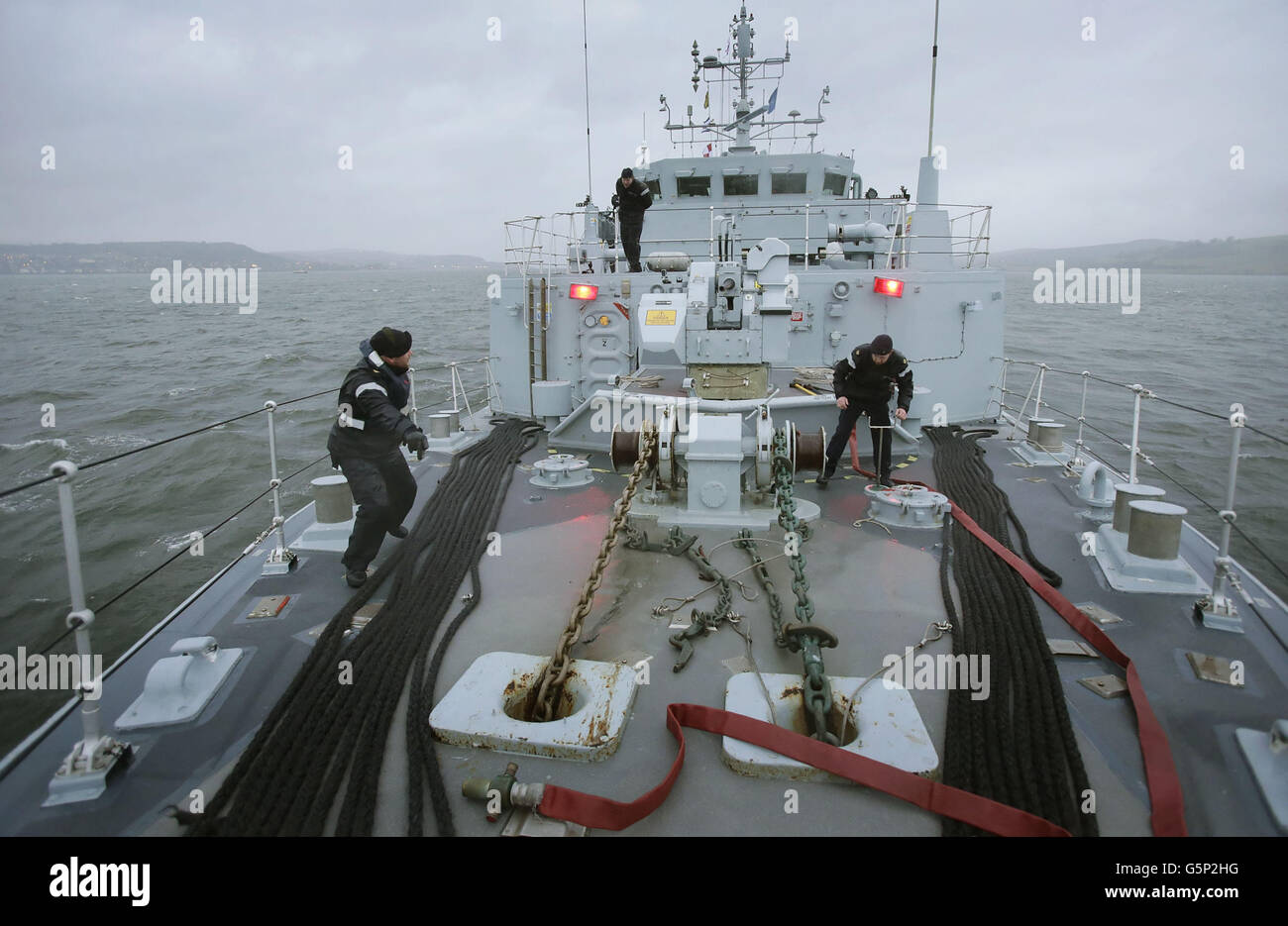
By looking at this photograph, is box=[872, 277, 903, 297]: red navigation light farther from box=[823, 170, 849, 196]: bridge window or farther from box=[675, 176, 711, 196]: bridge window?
box=[675, 176, 711, 196]: bridge window

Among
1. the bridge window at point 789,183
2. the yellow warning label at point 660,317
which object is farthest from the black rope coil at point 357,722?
the bridge window at point 789,183

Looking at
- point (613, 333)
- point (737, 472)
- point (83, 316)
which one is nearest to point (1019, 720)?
point (737, 472)

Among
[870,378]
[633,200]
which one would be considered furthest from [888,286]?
[633,200]

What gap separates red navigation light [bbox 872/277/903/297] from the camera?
7.62 metres

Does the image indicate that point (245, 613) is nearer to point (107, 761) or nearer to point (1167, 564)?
point (107, 761)

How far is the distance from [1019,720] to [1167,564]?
6.94 ft

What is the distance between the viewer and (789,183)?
436 inches

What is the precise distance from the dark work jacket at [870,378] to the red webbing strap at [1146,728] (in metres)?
1.87

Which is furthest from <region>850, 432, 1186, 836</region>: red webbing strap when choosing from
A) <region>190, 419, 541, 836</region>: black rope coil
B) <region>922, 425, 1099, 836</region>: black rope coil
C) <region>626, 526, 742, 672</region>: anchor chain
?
<region>190, 419, 541, 836</region>: black rope coil

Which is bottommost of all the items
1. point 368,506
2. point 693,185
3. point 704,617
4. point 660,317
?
point 704,617

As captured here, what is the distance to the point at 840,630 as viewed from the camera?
12.5ft

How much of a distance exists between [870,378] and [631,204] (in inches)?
146

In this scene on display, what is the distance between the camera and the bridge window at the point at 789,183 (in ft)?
36.1

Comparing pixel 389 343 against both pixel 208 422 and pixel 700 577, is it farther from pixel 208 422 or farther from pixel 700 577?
pixel 208 422
